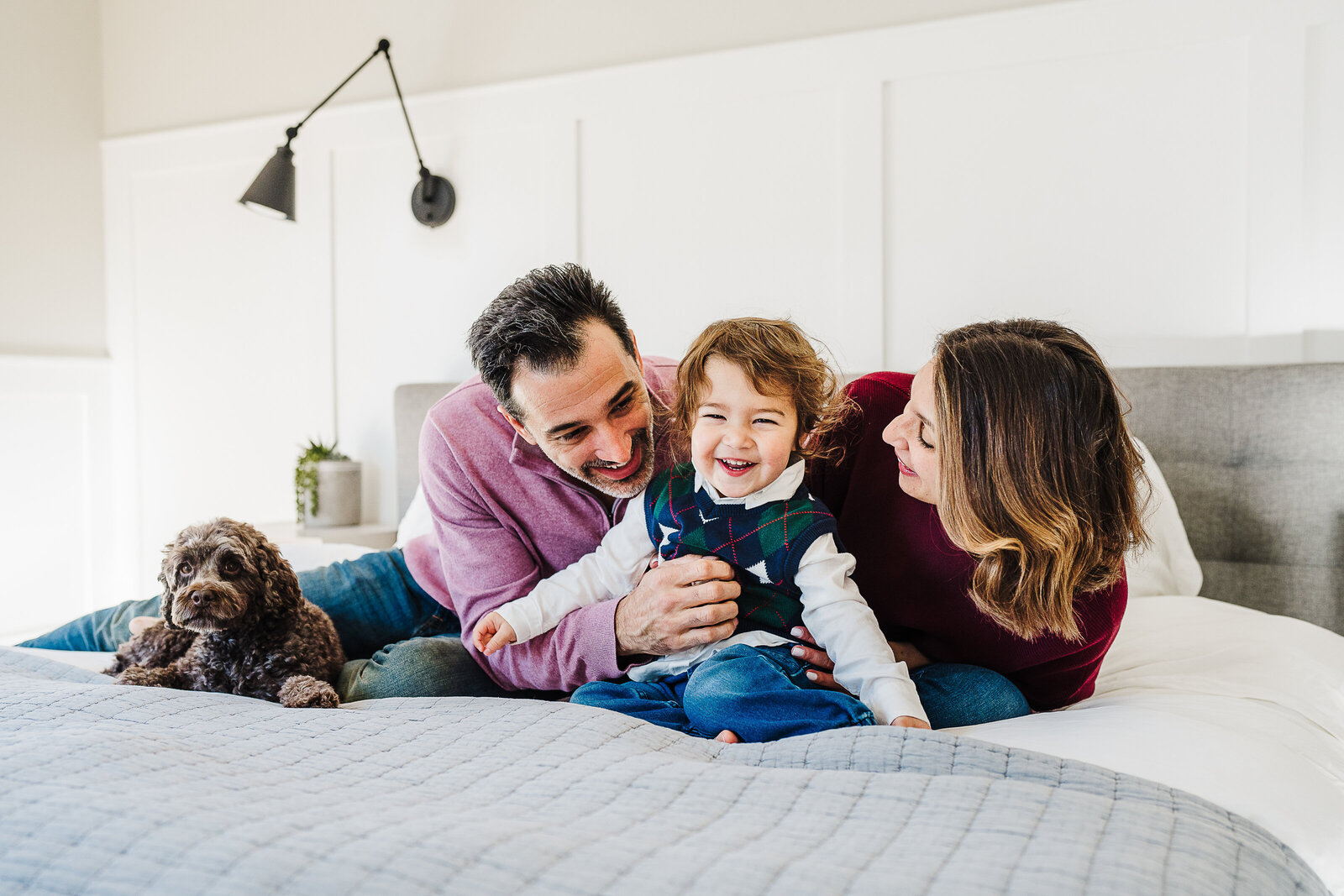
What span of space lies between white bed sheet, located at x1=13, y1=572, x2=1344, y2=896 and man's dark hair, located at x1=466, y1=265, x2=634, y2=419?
771mm

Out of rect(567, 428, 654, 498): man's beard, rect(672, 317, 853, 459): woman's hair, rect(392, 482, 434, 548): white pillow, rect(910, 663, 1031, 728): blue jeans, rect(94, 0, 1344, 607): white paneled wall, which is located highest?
rect(94, 0, 1344, 607): white paneled wall

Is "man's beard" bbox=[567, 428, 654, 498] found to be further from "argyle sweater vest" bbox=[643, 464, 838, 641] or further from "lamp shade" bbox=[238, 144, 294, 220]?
"lamp shade" bbox=[238, 144, 294, 220]

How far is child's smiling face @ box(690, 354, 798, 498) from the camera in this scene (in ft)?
4.07

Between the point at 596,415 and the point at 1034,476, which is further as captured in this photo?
the point at 596,415

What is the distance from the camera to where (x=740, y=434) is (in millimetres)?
1239

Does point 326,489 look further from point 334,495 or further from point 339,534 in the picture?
point 339,534

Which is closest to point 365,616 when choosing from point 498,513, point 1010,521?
point 498,513

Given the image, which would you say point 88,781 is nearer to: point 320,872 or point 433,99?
point 320,872

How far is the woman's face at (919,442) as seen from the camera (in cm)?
119

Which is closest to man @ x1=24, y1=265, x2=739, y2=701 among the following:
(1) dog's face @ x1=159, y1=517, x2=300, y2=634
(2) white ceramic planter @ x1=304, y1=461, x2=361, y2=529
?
(1) dog's face @ x1=159, y1=517, x2=300, y2=634

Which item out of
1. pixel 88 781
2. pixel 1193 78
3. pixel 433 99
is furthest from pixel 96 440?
pixel 1193 78

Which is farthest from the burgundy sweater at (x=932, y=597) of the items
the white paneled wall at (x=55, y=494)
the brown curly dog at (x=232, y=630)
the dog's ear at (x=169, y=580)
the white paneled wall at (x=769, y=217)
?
the white paneled wall at (x=55, y=494)

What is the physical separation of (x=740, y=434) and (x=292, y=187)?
230 centimetres

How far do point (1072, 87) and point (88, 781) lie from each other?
8.06 ft
